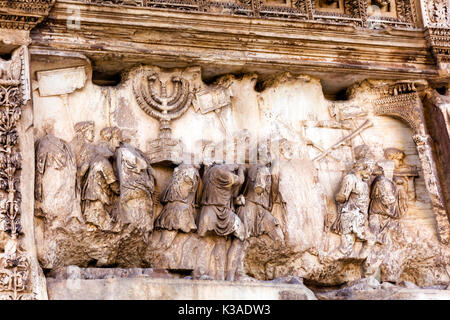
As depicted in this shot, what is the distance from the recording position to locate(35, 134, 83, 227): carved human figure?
9250 mm

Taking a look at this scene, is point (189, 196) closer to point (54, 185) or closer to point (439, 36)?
point (54, 185)

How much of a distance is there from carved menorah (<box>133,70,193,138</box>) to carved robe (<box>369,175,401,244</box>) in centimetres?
225

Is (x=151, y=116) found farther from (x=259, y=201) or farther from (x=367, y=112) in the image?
(x=367, y=112)

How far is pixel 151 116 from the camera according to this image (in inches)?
403

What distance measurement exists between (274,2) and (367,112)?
1616 millimetres

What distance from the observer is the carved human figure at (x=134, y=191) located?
31.3ft

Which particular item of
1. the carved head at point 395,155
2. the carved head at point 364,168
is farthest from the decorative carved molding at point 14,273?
the carved head at point 395,155

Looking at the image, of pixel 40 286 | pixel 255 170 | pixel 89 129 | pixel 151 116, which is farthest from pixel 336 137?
pixel 40 286

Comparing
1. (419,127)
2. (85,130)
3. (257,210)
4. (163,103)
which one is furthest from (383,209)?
(85,130)

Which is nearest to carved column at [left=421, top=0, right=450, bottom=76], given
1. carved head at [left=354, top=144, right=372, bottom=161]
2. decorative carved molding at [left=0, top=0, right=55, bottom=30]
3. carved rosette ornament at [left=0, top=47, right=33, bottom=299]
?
carved head at [left=354, top=144, right=372, bottom=161]

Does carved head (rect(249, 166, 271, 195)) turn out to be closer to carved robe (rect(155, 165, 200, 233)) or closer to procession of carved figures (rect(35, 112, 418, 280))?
procession of carved figures (rect(35, 112, 418, 280))

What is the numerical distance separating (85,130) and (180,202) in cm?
120

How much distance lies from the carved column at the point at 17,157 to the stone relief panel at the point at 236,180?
0.76ft

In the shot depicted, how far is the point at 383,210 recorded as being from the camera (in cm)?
1058
